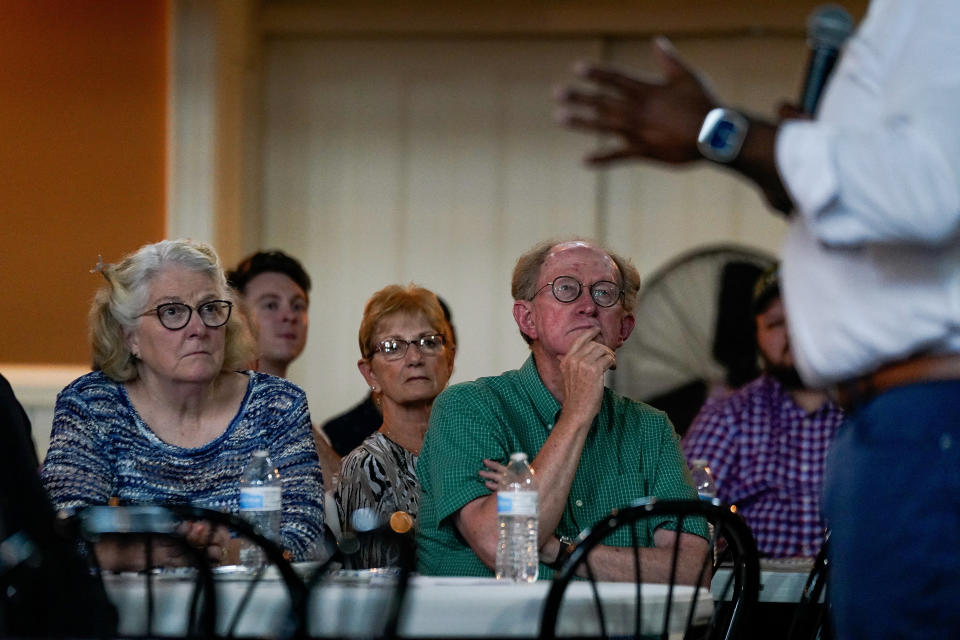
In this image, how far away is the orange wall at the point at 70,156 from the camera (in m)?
5.05

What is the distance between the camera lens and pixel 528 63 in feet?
20.8

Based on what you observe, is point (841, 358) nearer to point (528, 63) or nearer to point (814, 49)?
point (814, 49)

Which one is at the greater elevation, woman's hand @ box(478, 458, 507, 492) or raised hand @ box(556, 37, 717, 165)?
raised hand @ box(556, 37, 717, 165)

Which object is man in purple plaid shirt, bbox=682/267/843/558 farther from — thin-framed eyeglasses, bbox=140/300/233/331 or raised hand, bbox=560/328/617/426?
thin-framed eyeglasses, bbox=140/300/233/331

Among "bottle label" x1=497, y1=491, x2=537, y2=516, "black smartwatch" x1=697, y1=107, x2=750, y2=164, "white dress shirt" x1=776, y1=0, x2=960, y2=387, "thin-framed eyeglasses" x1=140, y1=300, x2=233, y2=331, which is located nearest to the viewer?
"white dress shirt" x1=776, y1=0, x2=960, y2=387

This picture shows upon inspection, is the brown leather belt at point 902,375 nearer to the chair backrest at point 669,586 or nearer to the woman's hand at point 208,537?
the chair backrest at point 669,586

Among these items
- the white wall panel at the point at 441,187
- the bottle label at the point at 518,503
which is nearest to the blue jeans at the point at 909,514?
the bottle label at the point at 518,503

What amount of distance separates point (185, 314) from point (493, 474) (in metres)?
0.91

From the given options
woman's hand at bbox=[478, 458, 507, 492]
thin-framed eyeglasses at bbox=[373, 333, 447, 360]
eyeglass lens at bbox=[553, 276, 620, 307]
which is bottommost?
woman's hand at bbox=[478, 458, 507, 492]

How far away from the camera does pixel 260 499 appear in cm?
245

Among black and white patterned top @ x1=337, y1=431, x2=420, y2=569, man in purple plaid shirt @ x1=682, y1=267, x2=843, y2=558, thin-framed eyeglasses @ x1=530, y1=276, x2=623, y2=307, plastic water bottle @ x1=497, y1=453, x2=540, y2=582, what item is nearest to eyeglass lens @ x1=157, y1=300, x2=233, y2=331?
black and white patterned top @ x1=337, y1=431, x2=420, y2=569

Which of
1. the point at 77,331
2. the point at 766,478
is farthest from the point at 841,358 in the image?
the point at 77,331

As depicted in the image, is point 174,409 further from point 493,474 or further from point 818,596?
point 818,596

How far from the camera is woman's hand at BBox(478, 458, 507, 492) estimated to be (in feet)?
8.27
